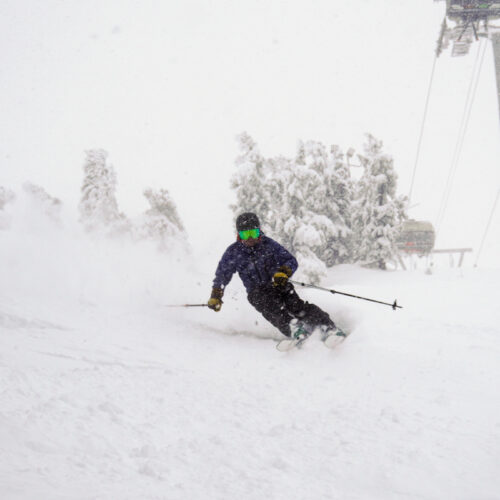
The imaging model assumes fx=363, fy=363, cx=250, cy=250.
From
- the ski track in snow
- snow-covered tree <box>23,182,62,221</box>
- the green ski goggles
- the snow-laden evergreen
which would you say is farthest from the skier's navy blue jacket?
snow-covered tree <box>23,182,62,221</box>

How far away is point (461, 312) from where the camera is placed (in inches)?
304

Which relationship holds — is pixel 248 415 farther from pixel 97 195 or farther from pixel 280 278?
pixel 97 195

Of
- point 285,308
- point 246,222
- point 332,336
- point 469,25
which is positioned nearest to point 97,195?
point 246,222

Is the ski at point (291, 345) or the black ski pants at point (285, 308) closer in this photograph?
the ski at point (291, 345)

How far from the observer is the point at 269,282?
592cm

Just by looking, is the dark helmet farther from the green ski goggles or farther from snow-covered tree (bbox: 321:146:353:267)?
snow-covered tree (bbox: 321:146:353:267)

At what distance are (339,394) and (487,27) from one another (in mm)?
33309

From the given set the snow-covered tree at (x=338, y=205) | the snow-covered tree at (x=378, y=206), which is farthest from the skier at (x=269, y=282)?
A: the snow-covered tree at (x=378, y=206)

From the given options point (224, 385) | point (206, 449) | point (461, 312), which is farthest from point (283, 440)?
point (461, 312)

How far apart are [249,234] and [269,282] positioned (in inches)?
34.0

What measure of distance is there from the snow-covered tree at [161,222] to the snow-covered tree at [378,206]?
15.2 m

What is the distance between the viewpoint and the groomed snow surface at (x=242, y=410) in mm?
2055

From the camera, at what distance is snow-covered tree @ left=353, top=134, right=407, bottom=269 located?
2412cm

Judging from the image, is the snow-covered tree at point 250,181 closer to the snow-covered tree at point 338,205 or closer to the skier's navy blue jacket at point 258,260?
the snow-covered tree at point 338,205
